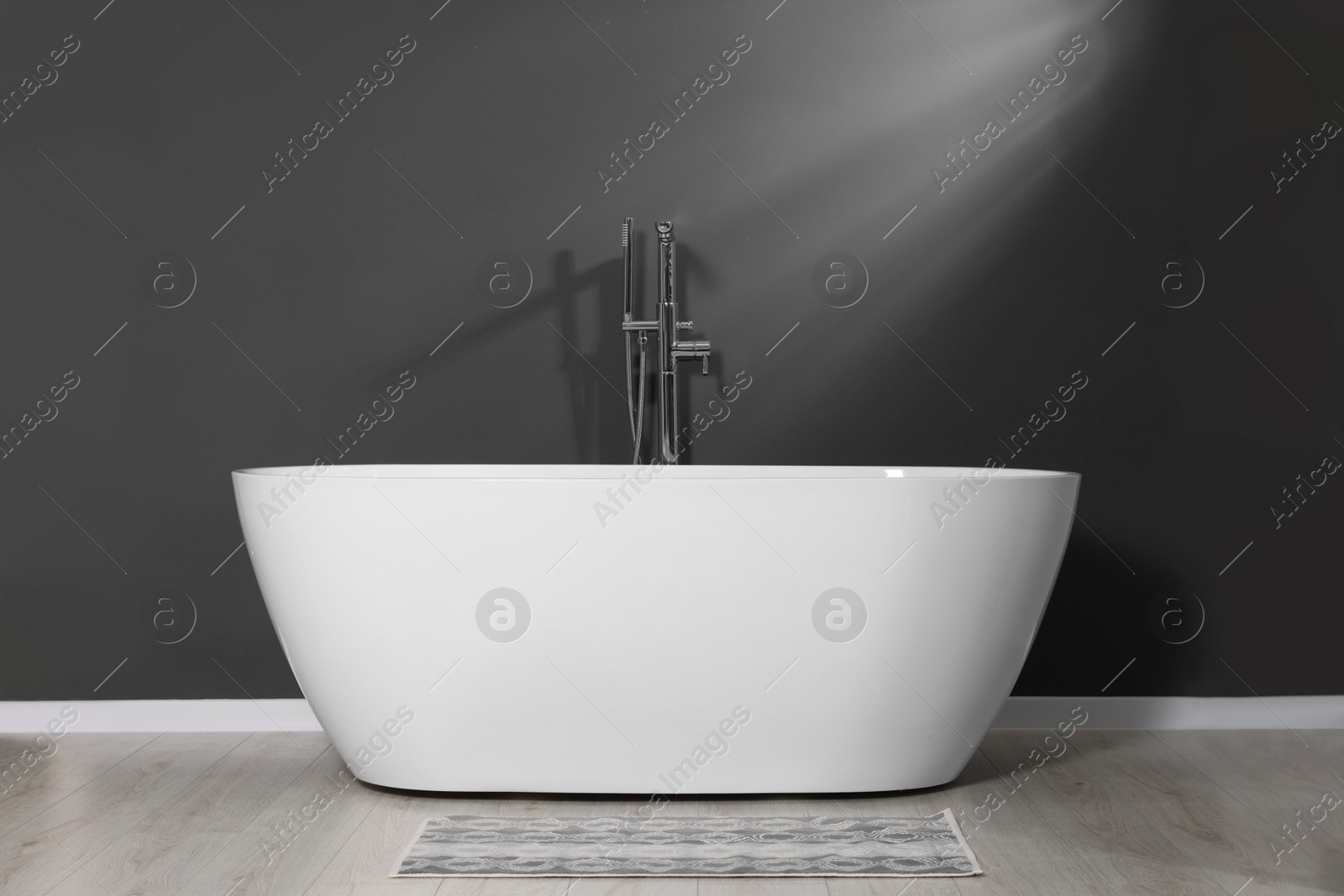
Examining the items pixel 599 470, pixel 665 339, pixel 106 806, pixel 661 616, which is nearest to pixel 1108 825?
pixel 661 616

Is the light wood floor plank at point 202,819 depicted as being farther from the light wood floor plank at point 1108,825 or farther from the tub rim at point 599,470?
→ the light wood floor plank at point 1108,825

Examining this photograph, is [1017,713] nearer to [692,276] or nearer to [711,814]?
[711,814]

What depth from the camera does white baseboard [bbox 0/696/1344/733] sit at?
2.55m

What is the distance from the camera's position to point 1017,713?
258 centimetres

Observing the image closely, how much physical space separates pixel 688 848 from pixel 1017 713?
115 centimetres

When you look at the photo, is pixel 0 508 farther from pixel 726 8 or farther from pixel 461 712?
pixel 726 8

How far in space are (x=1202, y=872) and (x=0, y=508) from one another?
2.61 m

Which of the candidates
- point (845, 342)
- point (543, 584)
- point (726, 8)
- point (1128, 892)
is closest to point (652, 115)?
point (726, 8)

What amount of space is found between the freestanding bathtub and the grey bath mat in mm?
115

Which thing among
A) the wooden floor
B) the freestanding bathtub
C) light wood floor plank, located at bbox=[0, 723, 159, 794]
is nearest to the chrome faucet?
the freestanding bathtub

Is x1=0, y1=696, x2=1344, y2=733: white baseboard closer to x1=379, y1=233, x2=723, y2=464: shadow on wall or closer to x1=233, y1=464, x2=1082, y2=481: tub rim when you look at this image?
x1=233, y1=464, x2=1082, y2=481: tub rim

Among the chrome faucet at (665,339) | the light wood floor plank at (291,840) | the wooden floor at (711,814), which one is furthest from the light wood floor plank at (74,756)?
the chrome faucet at (665,339)

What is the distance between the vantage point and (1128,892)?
1593 mm

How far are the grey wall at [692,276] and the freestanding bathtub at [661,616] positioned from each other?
0.69 meters
